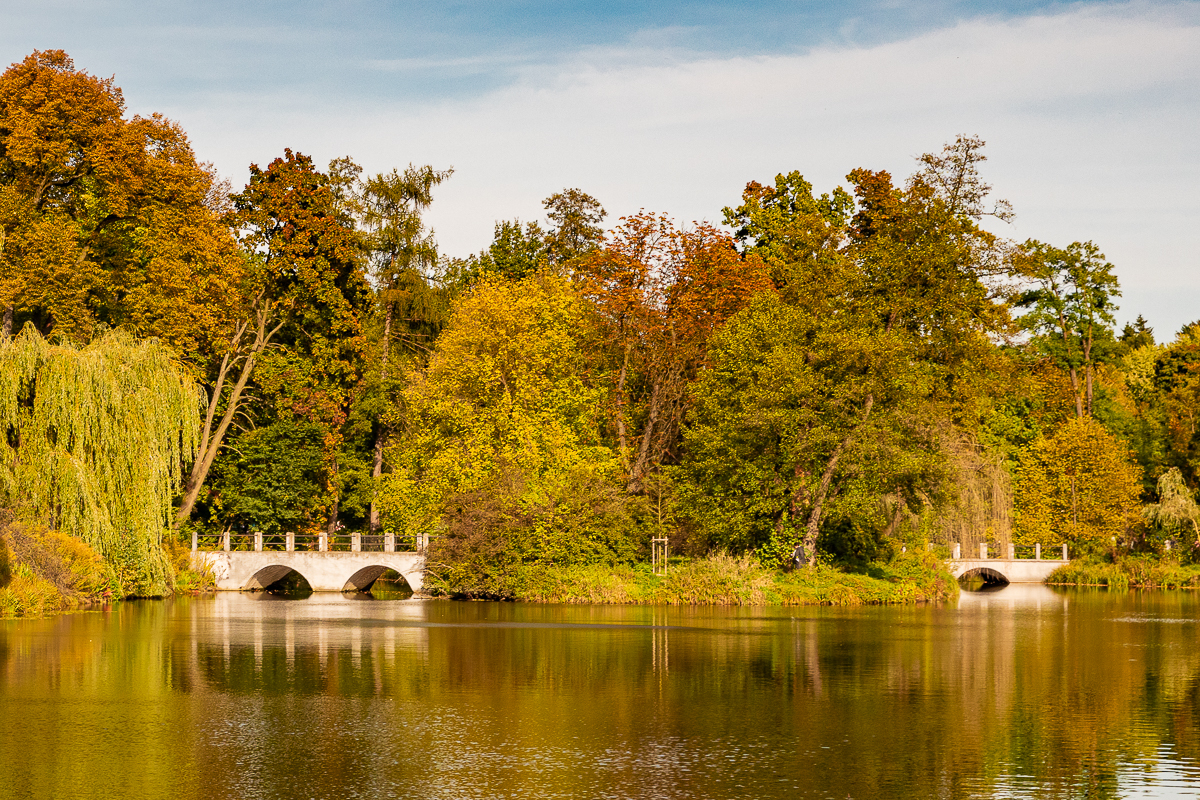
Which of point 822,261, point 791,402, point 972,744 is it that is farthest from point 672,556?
point 972,744

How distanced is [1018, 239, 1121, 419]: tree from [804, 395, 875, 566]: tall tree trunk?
113 feet

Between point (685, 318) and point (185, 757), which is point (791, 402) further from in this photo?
point (185, 757)

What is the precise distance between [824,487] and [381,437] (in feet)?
86.9

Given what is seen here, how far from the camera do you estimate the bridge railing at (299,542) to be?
5184 cm

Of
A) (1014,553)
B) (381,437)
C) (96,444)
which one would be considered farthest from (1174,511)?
(96,444)

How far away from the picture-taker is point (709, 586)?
4266 cm

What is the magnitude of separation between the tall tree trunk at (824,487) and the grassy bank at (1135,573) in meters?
24.9

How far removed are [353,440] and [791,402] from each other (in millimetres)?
25311

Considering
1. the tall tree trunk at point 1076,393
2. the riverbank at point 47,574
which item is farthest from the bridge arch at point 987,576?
the riverbank at point 47,574

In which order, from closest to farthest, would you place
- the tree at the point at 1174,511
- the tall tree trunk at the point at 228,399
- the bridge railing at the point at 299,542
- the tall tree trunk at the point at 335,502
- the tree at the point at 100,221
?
the tree at the point at 100,221
the bridge railing at the point at 299,542
the tall tree trunk at the point at 228,399
the tall tree trunk at the point at 335,502
the tree at the point at 1174,511

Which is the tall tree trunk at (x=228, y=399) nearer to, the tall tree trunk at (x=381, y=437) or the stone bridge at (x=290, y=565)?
the stone bridge at (x=290, y=565)

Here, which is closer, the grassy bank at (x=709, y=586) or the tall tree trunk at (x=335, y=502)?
the grassy bank at (x=709, y=586)

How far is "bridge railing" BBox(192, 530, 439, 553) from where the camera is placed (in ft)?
170

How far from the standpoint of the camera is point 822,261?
1916 inches
